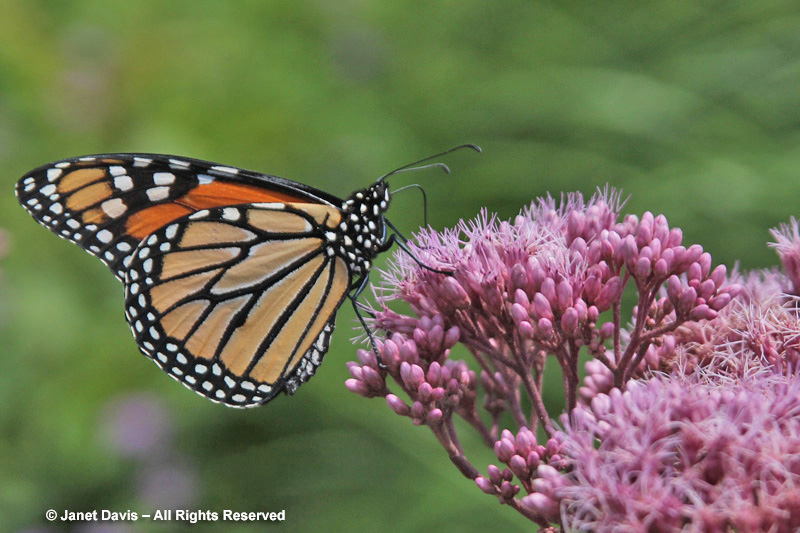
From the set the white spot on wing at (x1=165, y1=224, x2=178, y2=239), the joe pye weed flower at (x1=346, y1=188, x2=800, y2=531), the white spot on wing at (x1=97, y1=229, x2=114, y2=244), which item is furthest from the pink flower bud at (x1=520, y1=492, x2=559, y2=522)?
the white spot on wing at (x1=97, y1=229, x2=114, y2=244)

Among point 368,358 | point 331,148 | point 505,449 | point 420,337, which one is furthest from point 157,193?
point 331,148

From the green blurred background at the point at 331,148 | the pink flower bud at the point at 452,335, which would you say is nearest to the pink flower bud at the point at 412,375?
the pink flower bud at the point at 452,335

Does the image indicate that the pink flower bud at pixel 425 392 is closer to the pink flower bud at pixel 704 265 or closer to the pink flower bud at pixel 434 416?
the pink flower bud at pixel 434 416

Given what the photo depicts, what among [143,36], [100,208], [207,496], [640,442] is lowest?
[640,442]

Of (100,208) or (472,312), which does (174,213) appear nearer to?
(100,208)

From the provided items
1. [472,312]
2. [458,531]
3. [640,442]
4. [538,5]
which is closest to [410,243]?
[472,312]

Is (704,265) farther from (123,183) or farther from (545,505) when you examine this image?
(123,183)

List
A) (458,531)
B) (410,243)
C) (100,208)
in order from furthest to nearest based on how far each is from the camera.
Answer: (458,531)
(100,208)
(410,243)
